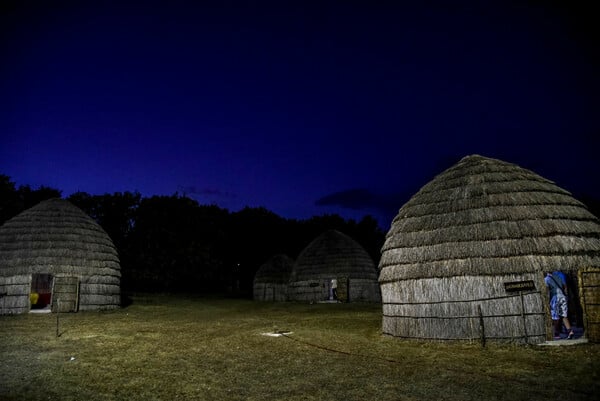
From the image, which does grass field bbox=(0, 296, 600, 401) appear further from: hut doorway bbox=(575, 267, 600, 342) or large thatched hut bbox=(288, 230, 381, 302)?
large thatched hut bbox=(288, 230, 381, 302)

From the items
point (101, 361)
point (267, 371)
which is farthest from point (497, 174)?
point (101, 361)

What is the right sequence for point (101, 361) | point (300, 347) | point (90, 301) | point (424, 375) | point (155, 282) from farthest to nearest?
point (155, 282)
point (90, 301)
point (300, 347)
point (101, 361)
point (424, 375)

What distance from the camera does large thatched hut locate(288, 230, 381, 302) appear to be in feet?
106

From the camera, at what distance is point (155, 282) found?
47.1 meters

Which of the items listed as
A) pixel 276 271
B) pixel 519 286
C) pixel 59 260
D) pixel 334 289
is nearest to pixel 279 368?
pixel 519 286

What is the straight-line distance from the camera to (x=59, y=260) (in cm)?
2245

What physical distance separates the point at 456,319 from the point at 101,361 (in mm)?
9805

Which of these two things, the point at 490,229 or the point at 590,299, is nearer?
the point at 590,299

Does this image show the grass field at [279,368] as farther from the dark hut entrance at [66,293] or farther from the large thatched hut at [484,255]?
the dark hut entrance at [66,293]

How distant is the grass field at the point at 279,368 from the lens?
766 centimetres

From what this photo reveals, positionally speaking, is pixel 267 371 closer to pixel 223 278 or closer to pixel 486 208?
pixel 486 208

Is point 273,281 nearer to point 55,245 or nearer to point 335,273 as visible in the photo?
point 335,273

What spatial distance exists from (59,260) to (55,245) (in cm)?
95

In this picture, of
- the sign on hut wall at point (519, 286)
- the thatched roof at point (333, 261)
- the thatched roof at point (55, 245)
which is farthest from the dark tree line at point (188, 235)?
the sign on hut wall at point (519, 286)
